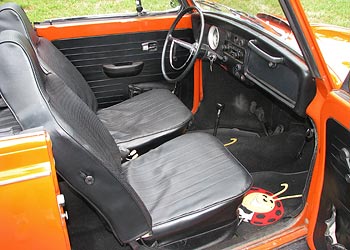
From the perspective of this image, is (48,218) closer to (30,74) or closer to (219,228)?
(30,74)

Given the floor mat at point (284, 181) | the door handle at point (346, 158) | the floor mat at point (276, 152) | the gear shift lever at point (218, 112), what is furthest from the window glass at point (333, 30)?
the gear shift lever at point (218, 112)

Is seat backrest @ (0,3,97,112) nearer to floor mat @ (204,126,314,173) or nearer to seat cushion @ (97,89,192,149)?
seat cushion @ (97,89,192,149)

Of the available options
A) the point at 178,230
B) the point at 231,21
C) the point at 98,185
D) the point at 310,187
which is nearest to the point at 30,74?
the point at 98,185

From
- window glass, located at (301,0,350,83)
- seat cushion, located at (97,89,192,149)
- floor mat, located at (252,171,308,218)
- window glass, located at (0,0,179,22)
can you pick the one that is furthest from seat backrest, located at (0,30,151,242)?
window glass, located at (0,0,179,22)

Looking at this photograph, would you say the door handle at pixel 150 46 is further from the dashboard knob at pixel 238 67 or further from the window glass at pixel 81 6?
the dashboard knob at pixel 238 67

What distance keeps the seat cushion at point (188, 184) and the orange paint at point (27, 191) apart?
53cm

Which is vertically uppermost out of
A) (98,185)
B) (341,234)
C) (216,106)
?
(98,185)

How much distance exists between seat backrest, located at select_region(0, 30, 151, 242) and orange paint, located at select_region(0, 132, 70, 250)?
9cm

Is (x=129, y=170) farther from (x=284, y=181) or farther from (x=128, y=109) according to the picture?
(x=284, y=181)

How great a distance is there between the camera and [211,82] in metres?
2.72

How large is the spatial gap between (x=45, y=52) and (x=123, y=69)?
729 millimetres

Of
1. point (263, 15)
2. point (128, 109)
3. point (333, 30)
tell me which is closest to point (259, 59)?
point (263, 15)

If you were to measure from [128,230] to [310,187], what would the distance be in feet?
2.54

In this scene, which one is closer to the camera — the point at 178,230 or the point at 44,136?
the point at 44,136
